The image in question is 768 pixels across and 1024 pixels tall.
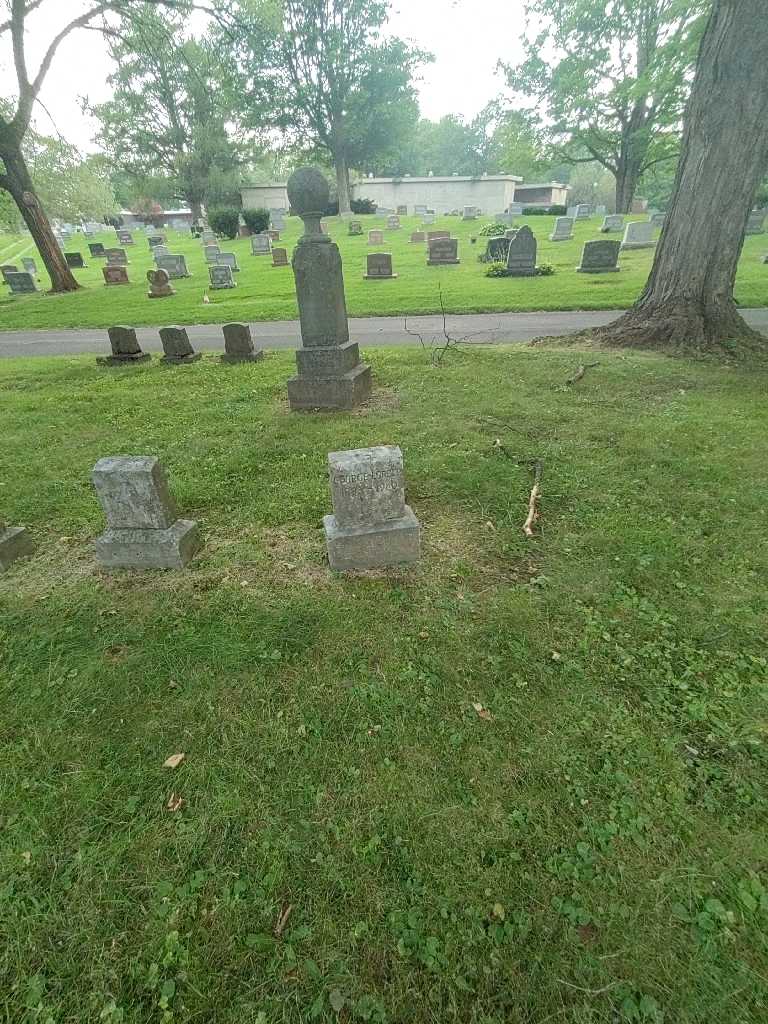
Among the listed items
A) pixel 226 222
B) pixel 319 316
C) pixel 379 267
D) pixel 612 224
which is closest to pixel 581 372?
pixel 319 316

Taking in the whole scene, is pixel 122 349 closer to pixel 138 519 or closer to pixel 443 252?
pixel 138 519

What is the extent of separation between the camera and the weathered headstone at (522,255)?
16547 millimetres

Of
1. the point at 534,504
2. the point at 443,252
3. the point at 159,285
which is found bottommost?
the point at 534,504

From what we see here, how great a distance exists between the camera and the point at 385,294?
50.9 feet

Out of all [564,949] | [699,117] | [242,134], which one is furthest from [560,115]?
[564,949]

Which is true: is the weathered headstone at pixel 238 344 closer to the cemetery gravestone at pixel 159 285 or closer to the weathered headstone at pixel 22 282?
the cemetery gravestone at pixel 159 285

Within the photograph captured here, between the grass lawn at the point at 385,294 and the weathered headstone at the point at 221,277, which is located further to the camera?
the weathered headstone at the point at 221,277

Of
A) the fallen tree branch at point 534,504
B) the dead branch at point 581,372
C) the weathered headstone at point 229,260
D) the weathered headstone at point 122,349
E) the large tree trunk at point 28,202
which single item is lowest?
the fallen tree branch at point 534,504

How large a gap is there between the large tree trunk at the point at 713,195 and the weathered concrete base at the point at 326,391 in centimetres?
489

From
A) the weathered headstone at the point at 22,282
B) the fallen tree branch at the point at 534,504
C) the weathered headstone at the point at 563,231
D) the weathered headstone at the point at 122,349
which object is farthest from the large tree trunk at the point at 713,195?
the weathered headstone at the point at 22,282

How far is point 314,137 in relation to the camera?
148ft

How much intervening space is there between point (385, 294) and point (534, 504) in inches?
521

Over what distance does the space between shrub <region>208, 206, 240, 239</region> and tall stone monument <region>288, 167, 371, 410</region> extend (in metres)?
36.2

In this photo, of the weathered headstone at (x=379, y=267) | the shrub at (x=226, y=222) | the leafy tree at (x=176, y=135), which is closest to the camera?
the weathered headstone at (x=379, y=267)
